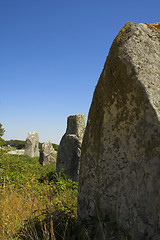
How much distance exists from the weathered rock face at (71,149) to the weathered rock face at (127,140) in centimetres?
565

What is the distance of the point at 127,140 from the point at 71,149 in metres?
6.53

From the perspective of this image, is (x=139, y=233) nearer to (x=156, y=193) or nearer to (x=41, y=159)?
(x=156, y=193)

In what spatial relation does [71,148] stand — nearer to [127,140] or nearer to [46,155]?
[127,140]

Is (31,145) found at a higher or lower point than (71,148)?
higher

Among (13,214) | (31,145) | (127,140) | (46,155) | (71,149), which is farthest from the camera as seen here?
(31,145)

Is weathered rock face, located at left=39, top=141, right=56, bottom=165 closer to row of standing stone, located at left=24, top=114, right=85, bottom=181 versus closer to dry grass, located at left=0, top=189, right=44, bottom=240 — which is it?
row of standing stone, located at left=24, top=114, right=85, bottom=181

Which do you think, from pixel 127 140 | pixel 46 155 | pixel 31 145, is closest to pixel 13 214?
pixel 127 140

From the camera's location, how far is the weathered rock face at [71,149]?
29.0ft

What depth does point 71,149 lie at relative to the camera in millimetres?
9047

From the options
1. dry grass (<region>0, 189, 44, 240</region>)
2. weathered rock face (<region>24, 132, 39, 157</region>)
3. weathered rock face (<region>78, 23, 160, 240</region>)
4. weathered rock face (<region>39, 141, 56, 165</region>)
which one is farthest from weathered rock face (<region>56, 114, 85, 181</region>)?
weathered rock face (<region>24, 132, 39, 157</region>)

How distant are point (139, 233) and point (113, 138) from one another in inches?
40.8

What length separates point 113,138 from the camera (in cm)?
283

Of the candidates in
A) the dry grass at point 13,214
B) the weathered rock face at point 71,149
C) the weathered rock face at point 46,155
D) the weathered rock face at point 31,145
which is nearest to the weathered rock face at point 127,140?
the dry grass at point 13,214

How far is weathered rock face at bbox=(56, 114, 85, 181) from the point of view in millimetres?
8852
